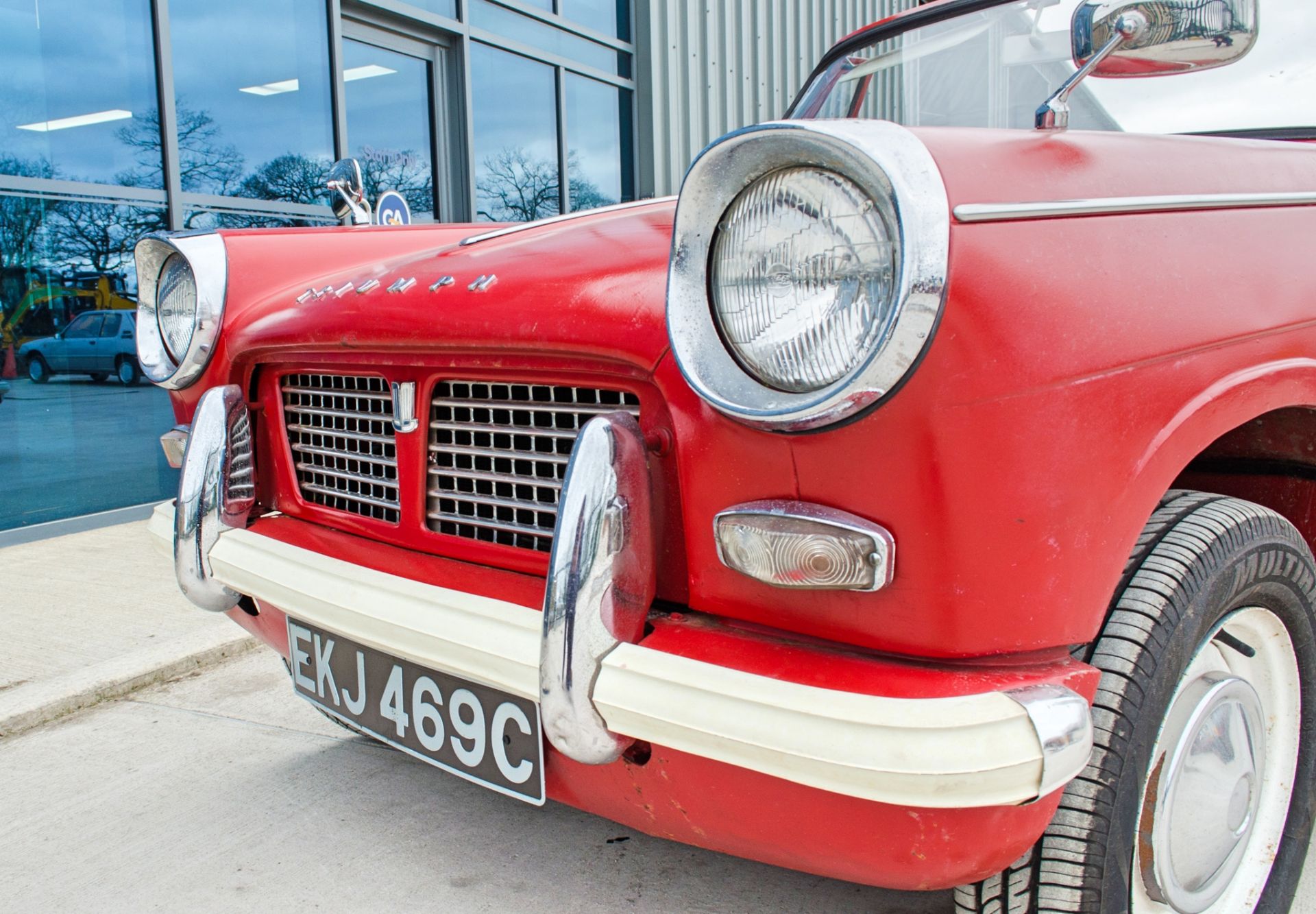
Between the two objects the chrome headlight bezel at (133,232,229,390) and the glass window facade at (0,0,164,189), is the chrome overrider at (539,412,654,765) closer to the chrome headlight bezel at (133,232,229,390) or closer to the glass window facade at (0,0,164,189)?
the chrome headlight bezel at (133,232,229,390)

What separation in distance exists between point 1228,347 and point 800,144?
0.60m

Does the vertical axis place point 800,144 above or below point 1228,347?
above

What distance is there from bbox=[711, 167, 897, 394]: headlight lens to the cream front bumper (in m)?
0.35

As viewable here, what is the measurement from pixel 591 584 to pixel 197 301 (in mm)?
1232

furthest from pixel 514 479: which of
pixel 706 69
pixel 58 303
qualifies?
pixel 706 69

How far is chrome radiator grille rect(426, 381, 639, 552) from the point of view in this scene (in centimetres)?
149

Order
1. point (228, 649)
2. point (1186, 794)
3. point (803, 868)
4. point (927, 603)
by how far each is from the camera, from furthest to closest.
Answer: point (228, 649) < point (1186, 794) < point (803, 868) < point (927, 603)

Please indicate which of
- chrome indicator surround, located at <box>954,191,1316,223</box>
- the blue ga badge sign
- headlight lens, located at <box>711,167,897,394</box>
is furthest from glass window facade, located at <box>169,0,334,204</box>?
chrome indicator surround, located at <box>954,191,1316,223</box>

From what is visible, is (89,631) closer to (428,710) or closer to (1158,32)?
(428,710)

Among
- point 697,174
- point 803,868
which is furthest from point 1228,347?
point 803,868

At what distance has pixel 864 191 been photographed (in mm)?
1086

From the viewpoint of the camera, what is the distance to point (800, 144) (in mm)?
1108

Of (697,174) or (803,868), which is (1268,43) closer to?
(697,174)

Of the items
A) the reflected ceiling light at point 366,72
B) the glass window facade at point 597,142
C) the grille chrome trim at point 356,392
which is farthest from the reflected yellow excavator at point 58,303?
the glass window facade at point 597,142
